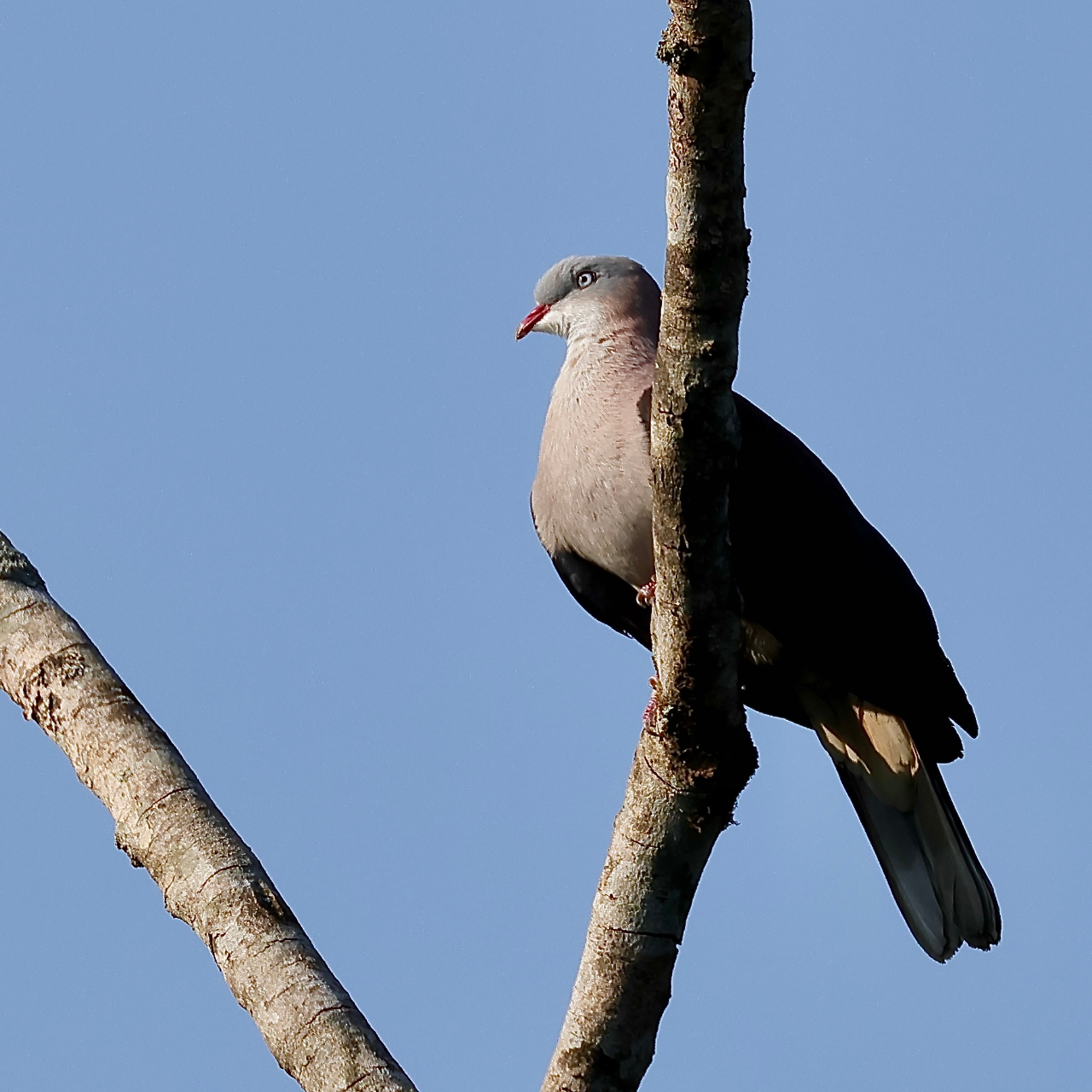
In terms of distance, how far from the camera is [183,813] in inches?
120

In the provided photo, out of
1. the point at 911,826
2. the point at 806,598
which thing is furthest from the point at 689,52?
the point at 911,826

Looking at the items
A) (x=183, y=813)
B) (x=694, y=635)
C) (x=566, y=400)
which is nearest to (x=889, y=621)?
(x=566, y=400)

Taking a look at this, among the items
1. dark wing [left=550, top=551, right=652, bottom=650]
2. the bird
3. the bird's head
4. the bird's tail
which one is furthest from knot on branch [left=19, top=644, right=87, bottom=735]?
the bird's tail

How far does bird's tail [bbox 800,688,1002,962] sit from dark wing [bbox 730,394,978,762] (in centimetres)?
9

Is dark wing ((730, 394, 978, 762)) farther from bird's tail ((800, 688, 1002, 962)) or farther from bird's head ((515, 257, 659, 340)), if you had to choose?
bird's head ((515, 257, 659, 340))

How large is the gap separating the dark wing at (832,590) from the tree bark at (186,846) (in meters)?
1.60

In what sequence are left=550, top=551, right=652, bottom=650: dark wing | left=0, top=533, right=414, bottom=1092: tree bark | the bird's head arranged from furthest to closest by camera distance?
the bird's head → left=550, top=551, right=652, bottom=650: dark wing → left=0, top=533, right=414, bottom=1092: tree bark

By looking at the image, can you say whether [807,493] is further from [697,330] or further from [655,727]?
[697,330]

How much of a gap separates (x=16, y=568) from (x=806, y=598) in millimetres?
1982

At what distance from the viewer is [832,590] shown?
419cm

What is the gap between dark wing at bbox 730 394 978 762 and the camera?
161 inches

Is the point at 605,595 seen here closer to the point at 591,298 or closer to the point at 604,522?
the point at 604,522

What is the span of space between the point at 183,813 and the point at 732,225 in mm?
1526

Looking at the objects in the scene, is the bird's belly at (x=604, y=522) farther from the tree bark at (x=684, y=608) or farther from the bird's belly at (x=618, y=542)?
the tree bark at (x=684, y=608)
